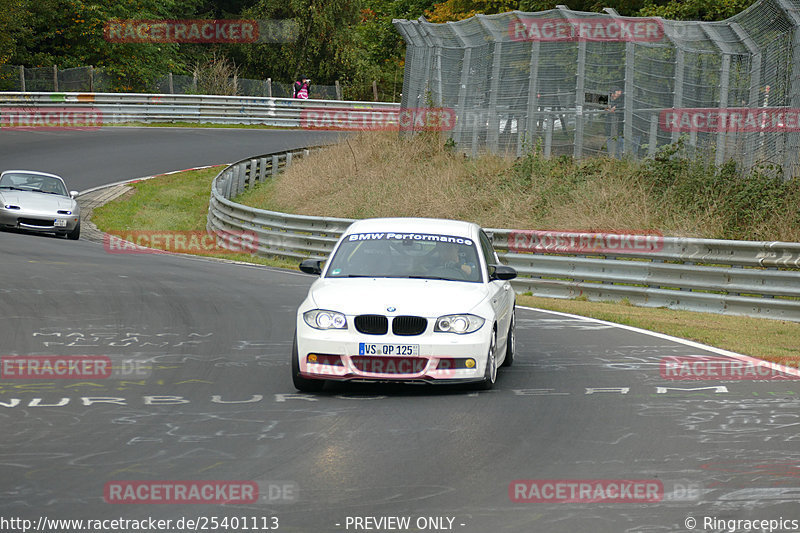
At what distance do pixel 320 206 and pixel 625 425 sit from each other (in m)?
20.2

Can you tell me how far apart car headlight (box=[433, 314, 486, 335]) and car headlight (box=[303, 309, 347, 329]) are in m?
0.77

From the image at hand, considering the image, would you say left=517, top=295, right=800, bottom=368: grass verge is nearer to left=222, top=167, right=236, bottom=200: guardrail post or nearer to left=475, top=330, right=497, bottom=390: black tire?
left=475, top=330, right=497, bottom=390: black tire

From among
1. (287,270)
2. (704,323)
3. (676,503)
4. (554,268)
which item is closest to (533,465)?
(676,503)

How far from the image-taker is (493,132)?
26.2 metres

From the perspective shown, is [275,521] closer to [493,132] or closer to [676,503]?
[676,503]

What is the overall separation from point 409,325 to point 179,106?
41732 mm

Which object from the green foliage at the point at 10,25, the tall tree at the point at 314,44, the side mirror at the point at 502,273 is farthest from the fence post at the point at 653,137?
the tall tree at the point at 314,44

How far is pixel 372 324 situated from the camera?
30.8ft

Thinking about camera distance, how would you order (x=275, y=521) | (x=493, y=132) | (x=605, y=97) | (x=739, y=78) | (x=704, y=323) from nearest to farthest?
(x=275, y=521) < (x=704, y=323) < (x=739, y=78) < (x=605, y=97) < (x=493, y=132)

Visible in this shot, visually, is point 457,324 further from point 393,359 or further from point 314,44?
point 314,44

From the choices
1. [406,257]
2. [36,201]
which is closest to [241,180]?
[36,201]

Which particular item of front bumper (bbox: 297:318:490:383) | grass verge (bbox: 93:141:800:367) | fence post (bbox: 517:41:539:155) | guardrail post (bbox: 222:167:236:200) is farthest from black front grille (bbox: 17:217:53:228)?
front bumper (bbox: 297:318:490:383)

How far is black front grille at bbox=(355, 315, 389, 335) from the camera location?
369 inches

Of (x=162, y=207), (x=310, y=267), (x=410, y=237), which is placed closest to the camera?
(x=310, y=267)
